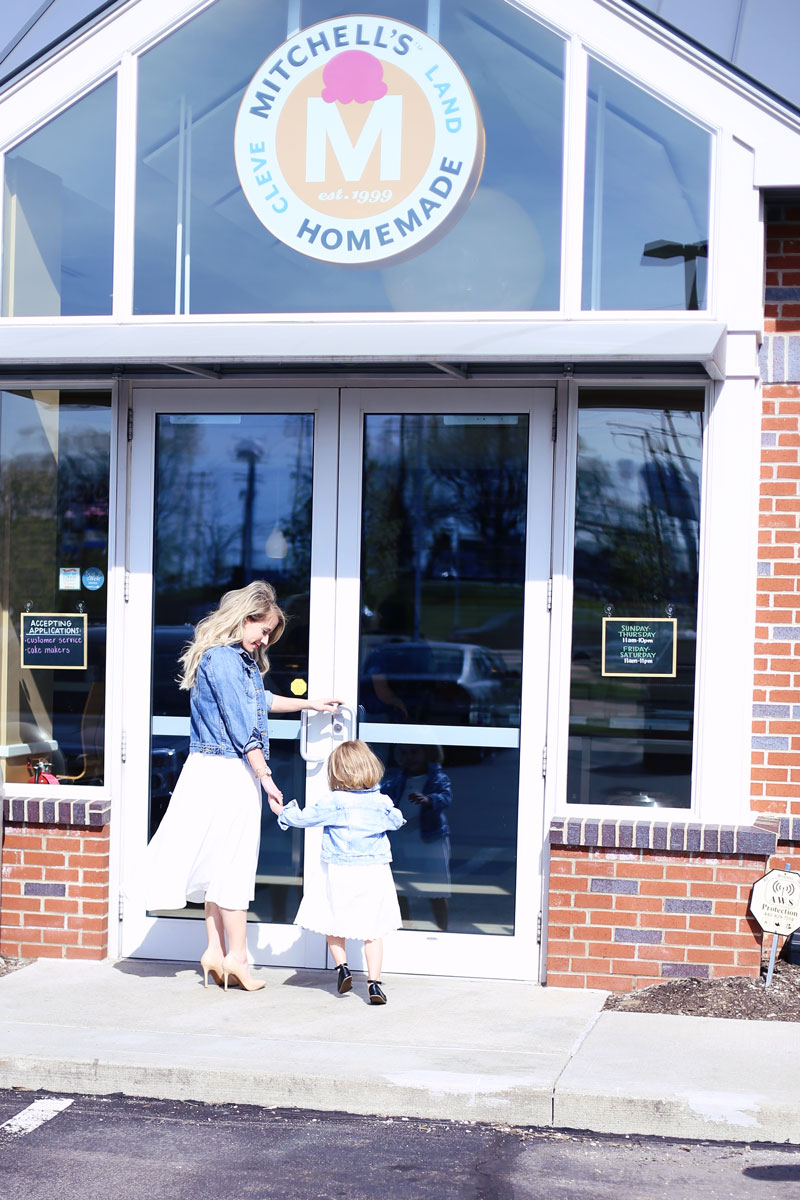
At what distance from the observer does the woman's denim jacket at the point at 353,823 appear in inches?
234

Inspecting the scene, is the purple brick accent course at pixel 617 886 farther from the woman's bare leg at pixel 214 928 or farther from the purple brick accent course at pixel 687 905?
the woman's bare leg at pixel 214 928

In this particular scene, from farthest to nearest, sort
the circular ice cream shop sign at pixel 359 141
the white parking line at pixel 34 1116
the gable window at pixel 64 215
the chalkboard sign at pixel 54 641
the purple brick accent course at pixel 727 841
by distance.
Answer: the chalkboard sign at pixel 54 641 < the gable window at pixel 64 215 < the circular ice cream shop sign at pixel 359 141 < the purple brick accent course at pixel 727 841 < the white parking line at pixel 34 1116

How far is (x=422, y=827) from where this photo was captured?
21.5 feet

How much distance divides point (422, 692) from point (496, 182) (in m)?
2.49

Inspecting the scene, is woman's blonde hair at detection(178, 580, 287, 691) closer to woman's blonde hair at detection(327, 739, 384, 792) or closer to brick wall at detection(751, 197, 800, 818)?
woman's blonde hair at detection(327, 739, 384, 792)

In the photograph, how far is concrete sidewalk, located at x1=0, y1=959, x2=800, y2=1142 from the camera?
4.67m

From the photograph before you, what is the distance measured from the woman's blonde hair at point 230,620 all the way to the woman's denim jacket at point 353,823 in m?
0.78

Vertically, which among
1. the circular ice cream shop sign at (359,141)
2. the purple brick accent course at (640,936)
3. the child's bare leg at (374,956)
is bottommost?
the child's bare leg at (374,956)

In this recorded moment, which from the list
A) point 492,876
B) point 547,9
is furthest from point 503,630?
point 547,9

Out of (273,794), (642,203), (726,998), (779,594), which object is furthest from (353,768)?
(642,203)

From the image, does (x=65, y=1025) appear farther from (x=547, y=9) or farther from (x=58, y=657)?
(x=547, y=9)

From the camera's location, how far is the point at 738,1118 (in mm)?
4527

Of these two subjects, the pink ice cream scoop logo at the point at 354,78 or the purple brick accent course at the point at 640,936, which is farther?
the pink ice cream scoop logo at the point at 354,78

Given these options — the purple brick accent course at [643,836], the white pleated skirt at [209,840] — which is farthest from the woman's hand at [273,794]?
the purple brick accent course at [643,836]
